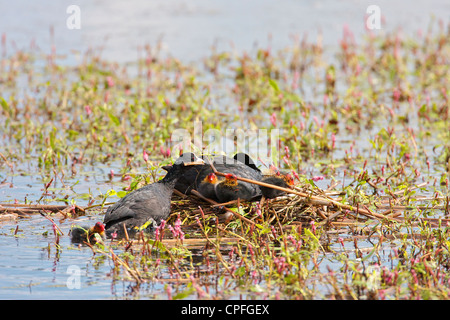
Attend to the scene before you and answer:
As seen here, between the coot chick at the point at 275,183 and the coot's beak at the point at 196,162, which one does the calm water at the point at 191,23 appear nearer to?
the coot's beak at the point at 196,162

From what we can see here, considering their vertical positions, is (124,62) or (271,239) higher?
(124,62)

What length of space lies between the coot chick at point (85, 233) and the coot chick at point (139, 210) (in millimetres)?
201

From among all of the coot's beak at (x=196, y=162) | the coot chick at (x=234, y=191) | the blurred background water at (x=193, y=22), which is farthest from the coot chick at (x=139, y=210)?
the blurred background water at (x=193, y=22)

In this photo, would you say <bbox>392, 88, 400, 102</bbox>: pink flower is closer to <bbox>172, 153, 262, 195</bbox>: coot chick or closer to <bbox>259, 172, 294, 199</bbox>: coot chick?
<bbox>172, 153, 262, 195</bbox>: coot chick

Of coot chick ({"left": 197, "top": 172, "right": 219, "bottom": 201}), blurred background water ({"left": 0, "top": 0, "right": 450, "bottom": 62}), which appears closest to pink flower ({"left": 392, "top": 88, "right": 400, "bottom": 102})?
blurred background water ({"left": 0, "top": 0, "right": 450, "bottom": 62})

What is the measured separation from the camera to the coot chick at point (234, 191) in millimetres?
6449

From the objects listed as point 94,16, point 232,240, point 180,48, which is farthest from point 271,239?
point 94,16

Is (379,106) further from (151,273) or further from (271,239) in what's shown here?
(151,273)

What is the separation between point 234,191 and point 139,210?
84 cm

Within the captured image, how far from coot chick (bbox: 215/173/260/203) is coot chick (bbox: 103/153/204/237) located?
1.24 feet

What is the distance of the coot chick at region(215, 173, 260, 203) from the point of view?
21.2 ft
